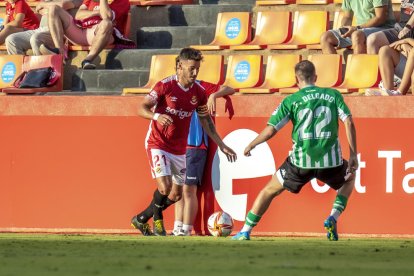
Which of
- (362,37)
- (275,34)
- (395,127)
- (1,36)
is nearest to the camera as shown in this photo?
(395,127)

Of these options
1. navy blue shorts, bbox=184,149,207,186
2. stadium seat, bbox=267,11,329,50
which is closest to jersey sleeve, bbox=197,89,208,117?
navy blue shorts, bbox=184,149,207,186

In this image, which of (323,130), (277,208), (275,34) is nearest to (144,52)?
(275,34)

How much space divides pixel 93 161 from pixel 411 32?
418cm

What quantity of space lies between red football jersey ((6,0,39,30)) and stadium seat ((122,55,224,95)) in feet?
8.75

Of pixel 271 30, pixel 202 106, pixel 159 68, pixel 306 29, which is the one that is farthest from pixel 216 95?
pixel 271 30

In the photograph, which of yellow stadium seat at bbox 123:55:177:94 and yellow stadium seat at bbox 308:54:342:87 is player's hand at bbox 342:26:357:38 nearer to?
yellow stadium seat at bbox 308:54:342:87

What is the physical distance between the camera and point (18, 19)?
747 inches

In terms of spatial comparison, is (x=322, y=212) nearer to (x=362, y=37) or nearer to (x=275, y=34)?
(x=362, y=37)

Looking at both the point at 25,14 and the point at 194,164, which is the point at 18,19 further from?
the point at 194,164

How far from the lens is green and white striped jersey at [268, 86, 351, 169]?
11.7 metres

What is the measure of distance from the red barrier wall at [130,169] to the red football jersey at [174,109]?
2.66ft

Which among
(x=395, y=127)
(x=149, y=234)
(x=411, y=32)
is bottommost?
(x=149, y=234)

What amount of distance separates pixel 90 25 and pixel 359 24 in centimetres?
439

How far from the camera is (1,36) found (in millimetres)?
19125
